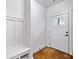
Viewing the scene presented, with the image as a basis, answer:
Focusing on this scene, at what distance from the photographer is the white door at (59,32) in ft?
13.3

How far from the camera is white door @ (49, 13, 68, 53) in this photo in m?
4.06

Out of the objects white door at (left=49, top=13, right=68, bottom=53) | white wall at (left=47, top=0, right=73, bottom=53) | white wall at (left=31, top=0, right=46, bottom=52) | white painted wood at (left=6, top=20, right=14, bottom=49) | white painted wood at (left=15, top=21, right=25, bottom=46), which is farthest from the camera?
white door at (left=49, top=13, right=68, bottom=53)

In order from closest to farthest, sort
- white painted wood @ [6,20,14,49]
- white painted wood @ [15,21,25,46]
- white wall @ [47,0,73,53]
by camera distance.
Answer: white painted wood @ [6,20,14,49] → white painted wood @ [15,21,25,46] → white wall @ [47,0,73,53]

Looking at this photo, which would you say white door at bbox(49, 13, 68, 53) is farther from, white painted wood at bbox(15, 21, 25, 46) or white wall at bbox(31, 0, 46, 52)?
white painted wood at bbox(15, 21, 25, 46)

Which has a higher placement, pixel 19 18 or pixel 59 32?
pixel 19 18

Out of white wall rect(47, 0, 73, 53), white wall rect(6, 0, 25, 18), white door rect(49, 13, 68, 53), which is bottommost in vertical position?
white door rect(49, 13, 68, 53)

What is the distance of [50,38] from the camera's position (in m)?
5.04

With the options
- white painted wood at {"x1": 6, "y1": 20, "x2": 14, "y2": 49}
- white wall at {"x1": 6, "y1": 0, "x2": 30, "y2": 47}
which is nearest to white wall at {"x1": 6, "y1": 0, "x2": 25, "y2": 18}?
white wall at {"x1": 6, "y1": 0, "x2": 30, "y2": 47}

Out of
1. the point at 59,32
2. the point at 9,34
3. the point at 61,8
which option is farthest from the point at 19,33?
the point at 61,8

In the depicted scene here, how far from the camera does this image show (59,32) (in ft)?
14.7

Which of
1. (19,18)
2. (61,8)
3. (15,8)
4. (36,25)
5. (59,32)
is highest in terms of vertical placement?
(61,8)

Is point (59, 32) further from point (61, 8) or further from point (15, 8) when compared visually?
point (15, 8)

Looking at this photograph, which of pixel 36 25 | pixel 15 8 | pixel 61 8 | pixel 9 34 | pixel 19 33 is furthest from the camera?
pixel 61 8
